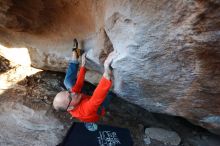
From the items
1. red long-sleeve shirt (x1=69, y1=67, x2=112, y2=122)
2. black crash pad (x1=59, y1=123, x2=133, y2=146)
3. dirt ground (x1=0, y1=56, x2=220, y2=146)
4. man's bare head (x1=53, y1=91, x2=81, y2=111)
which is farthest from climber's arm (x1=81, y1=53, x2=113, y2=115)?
dirt ground (x1=0, y1=56, x2=220, y2=146)

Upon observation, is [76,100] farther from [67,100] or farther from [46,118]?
[46,118]

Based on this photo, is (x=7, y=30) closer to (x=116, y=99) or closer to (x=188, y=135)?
(x=116, y=99)

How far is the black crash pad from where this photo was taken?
252cm

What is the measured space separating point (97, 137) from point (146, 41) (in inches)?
43.2

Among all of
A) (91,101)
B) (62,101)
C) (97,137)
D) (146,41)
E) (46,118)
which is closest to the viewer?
(146,41)

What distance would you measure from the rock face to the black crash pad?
0.43 m

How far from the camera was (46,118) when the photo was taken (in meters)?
2.82

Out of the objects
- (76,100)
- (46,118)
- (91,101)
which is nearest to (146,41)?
(91,101)

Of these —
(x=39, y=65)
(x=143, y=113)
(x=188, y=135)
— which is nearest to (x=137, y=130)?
(x=143, y=113)

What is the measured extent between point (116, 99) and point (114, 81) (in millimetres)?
841

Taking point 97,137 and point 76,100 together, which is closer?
point 76,100

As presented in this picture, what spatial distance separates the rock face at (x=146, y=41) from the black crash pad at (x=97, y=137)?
43 cm

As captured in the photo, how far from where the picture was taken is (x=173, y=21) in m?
1.65

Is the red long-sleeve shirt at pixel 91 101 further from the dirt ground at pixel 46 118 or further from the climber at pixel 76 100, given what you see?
the dirt ground at pixel 46 118
